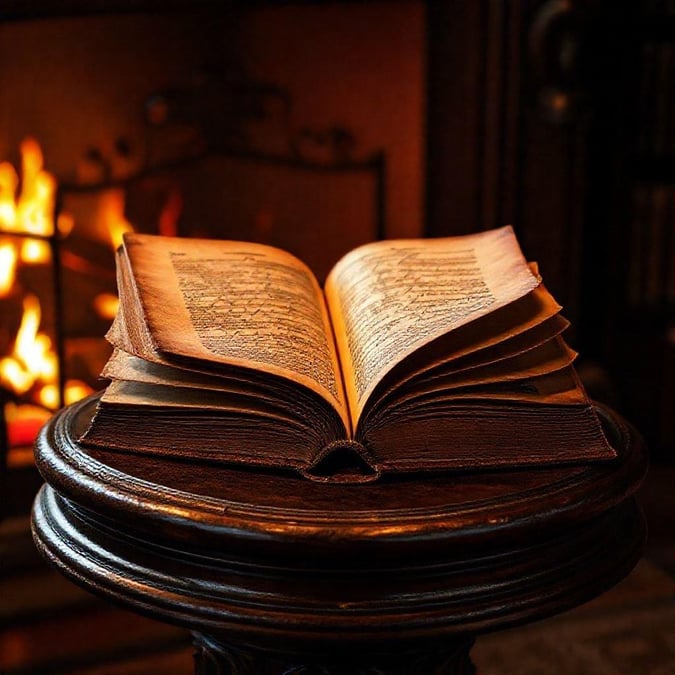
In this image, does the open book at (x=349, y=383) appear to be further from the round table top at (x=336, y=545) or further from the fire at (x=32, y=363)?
the fire at (x=32, y=363)

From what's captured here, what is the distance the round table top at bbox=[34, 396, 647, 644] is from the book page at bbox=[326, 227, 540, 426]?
3.8 inches

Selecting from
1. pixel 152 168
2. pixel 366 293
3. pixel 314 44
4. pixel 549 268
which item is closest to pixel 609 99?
pixel 549 268

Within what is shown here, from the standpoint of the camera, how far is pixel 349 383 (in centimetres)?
79

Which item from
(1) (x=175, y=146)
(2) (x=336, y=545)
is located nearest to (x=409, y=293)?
(2) (x=336, y=545)

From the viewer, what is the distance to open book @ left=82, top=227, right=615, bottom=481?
73cm

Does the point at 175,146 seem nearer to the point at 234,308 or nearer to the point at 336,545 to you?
the point at 234,308

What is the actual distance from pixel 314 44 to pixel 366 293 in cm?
115

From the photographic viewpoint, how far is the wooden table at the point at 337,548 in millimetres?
642

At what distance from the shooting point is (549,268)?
2.06 m

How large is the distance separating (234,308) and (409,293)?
0.14 metres

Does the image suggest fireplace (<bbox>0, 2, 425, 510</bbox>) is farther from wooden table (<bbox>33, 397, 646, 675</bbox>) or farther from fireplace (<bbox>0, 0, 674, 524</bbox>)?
wooden table (<bbox>33, 397, 646, 675</bbox>)

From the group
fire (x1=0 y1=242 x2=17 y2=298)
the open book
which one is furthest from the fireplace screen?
the open book

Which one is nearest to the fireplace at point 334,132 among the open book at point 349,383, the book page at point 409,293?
the book page at point 409,293

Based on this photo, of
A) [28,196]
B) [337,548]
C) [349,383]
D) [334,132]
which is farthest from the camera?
[334,132]
